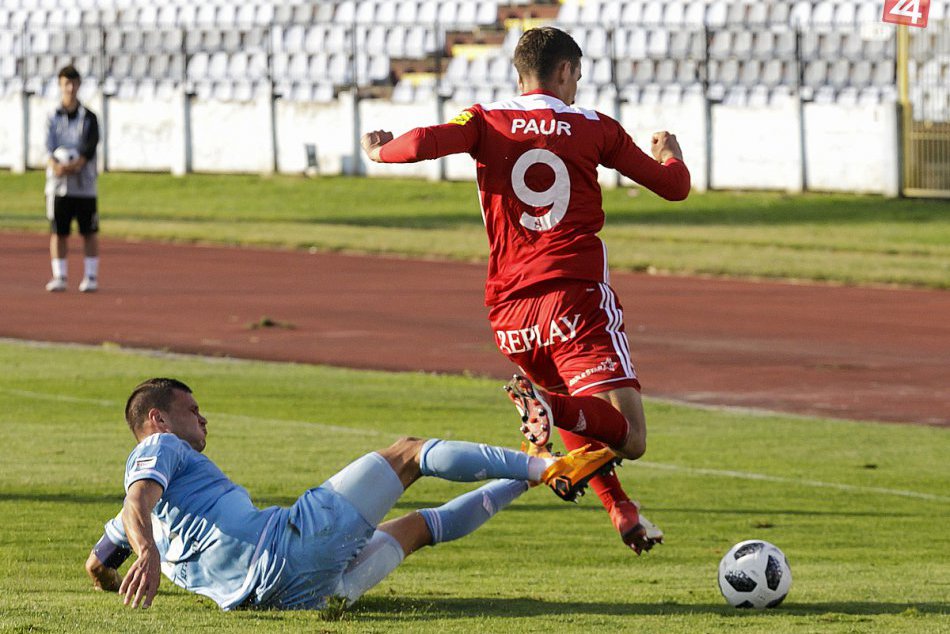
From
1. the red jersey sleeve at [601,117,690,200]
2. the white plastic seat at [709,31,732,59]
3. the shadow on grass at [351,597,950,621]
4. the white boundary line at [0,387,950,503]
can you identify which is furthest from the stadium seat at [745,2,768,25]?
the shadow on grass at [351,597,950,621]

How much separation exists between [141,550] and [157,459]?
1.47 feet

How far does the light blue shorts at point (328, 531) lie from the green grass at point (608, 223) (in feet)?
58.1

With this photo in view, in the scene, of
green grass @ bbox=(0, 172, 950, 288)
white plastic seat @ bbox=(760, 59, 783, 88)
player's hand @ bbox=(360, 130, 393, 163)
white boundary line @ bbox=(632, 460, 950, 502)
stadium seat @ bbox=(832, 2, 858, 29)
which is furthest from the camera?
stadium seat @ bbox=(832, 2, 858, 29)

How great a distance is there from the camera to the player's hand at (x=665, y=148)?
25.6 ft

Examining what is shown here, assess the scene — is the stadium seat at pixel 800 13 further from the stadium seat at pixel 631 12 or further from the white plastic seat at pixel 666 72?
the stadium seat at pixel 631 12

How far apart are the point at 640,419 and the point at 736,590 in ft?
2.56

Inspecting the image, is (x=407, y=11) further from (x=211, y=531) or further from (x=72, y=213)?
(x=211, y=531)

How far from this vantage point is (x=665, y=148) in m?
7.86

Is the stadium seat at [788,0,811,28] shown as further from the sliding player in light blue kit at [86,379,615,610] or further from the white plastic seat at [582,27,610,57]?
the sliding player in light blue kit at [86,379,615,610]

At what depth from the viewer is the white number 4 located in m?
13.1

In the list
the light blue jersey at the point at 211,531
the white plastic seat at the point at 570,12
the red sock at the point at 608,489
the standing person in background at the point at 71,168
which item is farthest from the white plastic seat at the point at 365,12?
the light blue jersey at the point at 211,531

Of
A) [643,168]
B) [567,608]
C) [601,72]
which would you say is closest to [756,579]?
[567,608]

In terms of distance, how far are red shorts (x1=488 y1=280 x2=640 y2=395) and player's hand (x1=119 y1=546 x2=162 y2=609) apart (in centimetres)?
204

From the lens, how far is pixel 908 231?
29.2 m
